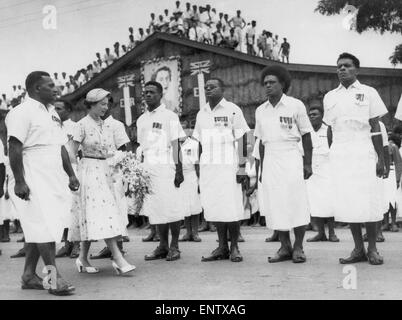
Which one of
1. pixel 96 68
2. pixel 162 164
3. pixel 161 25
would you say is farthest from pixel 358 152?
pixel 96 68

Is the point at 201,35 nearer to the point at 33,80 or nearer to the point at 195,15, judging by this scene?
the point at 195,15

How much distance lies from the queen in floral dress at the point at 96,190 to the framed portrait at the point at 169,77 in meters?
14.2

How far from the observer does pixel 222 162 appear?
7934 mm

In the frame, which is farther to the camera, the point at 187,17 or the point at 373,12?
the point at 187,17

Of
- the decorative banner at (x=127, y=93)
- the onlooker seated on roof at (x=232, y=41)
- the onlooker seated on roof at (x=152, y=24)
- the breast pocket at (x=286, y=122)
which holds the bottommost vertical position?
the breast pocket at (x=286, y=122)

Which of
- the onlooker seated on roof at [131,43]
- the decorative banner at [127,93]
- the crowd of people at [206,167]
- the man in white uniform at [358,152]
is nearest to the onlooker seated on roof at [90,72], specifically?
the decorative banner at [127,93]

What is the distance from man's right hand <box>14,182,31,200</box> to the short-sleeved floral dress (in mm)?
1148

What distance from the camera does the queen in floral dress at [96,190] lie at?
6855mm

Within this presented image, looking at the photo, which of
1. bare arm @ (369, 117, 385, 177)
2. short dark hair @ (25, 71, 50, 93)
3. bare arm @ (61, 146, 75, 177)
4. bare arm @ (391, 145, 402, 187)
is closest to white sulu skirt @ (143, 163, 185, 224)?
bare arm @ (61, 146, 75, 177)

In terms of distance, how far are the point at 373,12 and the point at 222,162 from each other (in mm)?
7147

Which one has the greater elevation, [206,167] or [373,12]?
[373,12]

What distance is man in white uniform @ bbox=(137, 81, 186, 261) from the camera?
8.08m

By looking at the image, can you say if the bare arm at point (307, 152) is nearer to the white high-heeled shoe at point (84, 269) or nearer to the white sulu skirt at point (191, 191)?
the white high-heeled shoe at point (84, 269)
